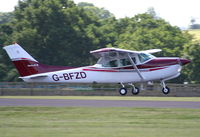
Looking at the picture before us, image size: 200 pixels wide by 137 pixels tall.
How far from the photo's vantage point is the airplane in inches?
1083

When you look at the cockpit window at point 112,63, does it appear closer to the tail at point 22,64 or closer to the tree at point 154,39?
the tail at point 22,64

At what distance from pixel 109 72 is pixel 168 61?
371 centimetres

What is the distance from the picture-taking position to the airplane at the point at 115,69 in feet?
90.3

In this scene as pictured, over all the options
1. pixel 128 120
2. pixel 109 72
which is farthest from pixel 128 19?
pixel 128 120

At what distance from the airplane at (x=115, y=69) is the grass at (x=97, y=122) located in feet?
26.6

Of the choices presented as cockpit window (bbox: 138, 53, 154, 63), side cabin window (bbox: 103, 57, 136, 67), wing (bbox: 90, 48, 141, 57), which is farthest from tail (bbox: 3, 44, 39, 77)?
cockpit window (bbox: 138, 53, 154, 63)

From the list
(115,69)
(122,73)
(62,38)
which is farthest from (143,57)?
(62,38)

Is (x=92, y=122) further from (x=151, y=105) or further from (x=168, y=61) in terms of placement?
(x=168, y=61)

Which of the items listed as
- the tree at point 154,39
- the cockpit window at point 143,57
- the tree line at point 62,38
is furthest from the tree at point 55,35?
the cockpit window at point 143,57

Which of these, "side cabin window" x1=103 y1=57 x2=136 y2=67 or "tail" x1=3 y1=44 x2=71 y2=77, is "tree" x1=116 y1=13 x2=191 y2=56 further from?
"tail" x1=3 y1=44 x2=71 y2=77

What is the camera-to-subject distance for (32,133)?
Result: 44.5ft

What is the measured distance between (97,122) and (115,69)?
1271 cm

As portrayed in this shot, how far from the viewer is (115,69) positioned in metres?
28.5

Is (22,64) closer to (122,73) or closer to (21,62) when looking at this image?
(21,62)
